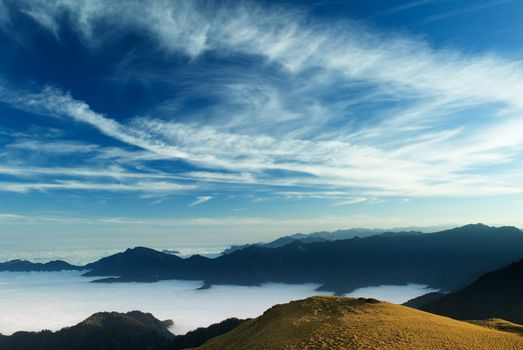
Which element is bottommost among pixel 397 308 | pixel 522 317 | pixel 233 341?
pixel 522 317

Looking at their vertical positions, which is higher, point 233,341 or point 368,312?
point 368,312

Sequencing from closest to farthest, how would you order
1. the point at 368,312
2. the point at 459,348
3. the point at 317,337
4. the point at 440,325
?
the point at 459,348 < the point at 317,337 < the point at 440,325 < the point at 368,312

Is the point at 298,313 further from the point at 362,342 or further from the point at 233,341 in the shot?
the point at 362,342

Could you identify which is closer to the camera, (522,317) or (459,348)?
(459,348)

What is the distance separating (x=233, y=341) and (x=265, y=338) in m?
17.9

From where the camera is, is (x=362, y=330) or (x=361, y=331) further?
(x=362, y=330)

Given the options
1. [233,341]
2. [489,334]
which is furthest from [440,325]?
[233,341]

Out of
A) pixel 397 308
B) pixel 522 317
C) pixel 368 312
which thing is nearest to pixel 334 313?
pixel 368 312

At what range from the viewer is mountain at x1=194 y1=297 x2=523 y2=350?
2045 inches

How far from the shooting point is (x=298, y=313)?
2783 inches

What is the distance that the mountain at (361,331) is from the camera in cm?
5194

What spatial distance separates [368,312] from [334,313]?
18.5 feet

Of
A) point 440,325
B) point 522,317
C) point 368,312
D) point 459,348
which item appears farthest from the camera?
point 522,317

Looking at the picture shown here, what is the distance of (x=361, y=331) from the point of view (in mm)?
55875
